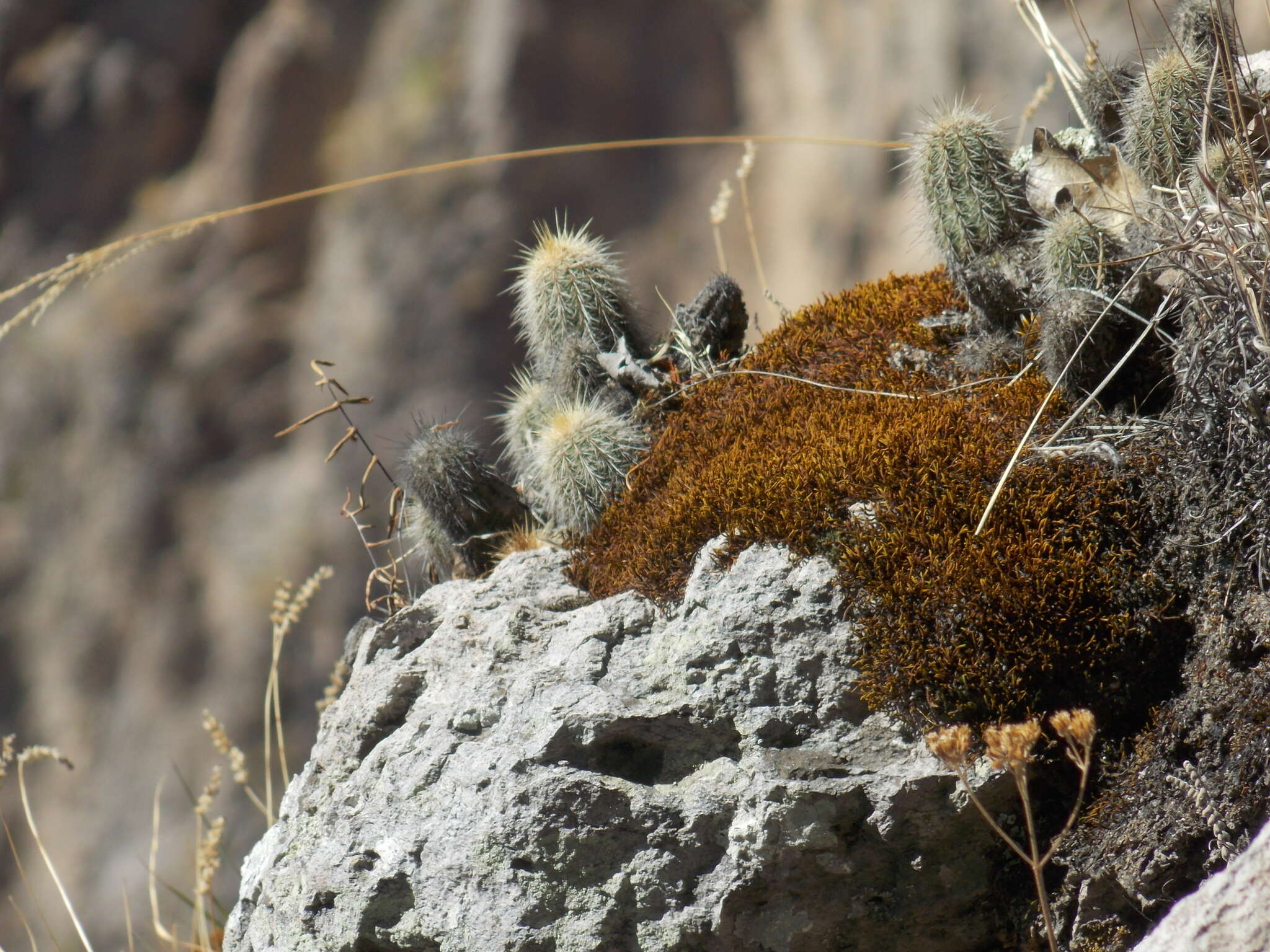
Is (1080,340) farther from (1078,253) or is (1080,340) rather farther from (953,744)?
(953,744)

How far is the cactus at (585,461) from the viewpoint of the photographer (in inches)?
112

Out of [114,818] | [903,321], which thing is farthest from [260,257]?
[903,321]

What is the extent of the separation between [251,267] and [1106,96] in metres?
15.1

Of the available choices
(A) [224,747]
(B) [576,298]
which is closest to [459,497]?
(B) [576,298]

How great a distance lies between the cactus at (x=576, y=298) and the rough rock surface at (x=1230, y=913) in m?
2.33

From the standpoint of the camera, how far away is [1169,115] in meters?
2.77

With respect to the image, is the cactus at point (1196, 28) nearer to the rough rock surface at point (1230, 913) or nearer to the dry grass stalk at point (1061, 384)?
the dry grass stalk at point (1061, 384)

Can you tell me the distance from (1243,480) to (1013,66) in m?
10.8

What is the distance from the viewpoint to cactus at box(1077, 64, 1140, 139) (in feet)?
10.5

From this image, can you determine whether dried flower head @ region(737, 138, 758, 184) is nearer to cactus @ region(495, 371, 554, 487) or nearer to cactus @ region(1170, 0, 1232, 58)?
cactus @ region(495, 371, 554, 487)

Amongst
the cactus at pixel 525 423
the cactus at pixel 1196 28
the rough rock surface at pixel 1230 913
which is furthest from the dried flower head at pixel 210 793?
the cactus at pixel 1196 28

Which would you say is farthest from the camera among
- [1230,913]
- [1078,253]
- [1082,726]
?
[1078,253]

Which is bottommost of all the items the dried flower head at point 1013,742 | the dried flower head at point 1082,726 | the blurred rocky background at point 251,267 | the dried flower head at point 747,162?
the dried flower head at point 1082,726

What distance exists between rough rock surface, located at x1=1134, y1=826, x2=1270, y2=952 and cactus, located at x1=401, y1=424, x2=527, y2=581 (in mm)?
2217
